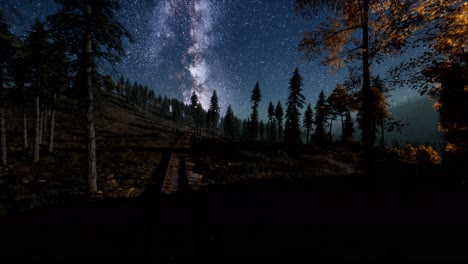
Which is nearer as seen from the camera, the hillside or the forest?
the forest

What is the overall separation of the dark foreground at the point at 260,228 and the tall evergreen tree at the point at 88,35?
3724 mm

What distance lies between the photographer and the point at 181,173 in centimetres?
1371

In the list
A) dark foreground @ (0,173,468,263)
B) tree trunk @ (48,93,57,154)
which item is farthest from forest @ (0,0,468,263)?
tree trunk @ (48,93,57,154)

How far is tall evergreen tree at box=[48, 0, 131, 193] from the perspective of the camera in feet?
30.1

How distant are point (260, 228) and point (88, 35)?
1250 cm

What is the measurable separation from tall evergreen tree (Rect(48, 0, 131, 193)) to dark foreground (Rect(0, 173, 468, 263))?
3.72 metres

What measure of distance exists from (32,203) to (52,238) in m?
4.52

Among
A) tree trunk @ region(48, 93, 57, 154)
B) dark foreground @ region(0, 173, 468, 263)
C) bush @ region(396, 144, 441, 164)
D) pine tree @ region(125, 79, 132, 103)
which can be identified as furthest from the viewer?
pine tree @ region(125, 79, 132, 103)

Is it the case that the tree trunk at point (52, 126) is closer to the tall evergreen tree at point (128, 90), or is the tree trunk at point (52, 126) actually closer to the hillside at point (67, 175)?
the hillside at point (67, 175)

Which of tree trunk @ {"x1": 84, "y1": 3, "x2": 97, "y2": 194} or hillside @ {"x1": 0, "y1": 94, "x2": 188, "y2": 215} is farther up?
tree trunk @ {"x1": 84, "y1": 3, "x2": 97, "y2": 194}

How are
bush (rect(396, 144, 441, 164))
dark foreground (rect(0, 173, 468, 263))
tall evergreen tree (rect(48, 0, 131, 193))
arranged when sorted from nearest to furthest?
1. dark foreground (rect(0, 173, 468, 263))
2. tall evergreen tree (rect(48, 0, 131, 193))
3. bush (rect(396, 144, 441, 164))

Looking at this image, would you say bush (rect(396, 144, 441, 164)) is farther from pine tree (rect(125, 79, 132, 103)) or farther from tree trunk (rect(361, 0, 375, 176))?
pine tree (rect(125, 79, 132, 103))

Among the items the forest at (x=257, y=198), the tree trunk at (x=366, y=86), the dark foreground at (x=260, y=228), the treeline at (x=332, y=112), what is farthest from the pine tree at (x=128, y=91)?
the tree trunk at (x=366, y=86)

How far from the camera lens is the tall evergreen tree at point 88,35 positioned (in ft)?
30.1
